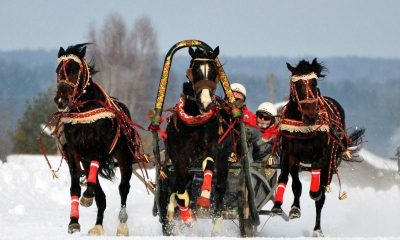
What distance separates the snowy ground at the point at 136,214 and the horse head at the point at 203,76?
1703mm

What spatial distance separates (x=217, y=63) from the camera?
13.6 m

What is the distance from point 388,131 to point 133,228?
95.2 m

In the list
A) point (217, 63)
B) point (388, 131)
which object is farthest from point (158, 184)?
point (388, 131)

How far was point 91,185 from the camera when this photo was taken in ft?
45.9

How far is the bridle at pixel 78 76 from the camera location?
13.9 metres

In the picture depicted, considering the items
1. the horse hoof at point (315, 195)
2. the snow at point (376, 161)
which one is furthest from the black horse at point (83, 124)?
the snow at point (376, 161)

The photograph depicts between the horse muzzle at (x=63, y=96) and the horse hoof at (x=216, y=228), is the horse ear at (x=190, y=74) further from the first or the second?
the horse hoof at (x=216, y=228)

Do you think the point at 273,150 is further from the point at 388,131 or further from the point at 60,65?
the point at 388,131

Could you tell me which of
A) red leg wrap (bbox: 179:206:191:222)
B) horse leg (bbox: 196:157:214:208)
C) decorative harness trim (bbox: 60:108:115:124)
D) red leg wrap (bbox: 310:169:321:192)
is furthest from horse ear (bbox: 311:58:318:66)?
decorative harness trim (bbox: 60:108:115:124)

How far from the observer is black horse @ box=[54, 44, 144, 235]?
13930 mm

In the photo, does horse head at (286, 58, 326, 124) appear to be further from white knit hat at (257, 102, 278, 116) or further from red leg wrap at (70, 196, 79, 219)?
red leg wrap at (70, 196, 79, 219)

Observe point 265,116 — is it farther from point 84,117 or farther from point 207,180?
point 84,117

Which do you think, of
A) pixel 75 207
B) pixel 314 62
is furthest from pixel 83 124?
pixel 314 62

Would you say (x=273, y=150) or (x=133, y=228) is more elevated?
(x=273, y=150)
